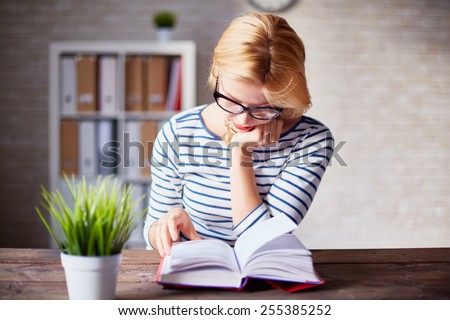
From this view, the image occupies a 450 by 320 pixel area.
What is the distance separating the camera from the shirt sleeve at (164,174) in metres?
1.36

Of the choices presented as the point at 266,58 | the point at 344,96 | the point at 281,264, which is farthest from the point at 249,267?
the point at 344,96

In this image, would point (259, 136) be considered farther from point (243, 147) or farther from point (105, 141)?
point (105, 141)

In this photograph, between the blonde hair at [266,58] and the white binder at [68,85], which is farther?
the white binder at [68,85]

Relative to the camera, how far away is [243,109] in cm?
118

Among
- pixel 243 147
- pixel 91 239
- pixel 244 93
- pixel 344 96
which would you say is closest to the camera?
pixel 91 239

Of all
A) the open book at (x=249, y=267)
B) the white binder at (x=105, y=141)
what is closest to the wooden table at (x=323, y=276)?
the open book at (x=249, y=267)

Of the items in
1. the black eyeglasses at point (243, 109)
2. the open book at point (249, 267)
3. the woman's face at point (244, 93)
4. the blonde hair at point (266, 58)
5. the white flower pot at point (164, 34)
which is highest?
the blonde hair at point (266, 58)

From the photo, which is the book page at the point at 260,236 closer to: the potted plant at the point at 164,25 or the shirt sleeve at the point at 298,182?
the shirt sleeve at the point at 298,182

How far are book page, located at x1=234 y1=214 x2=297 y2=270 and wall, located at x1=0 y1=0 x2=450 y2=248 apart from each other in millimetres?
2241

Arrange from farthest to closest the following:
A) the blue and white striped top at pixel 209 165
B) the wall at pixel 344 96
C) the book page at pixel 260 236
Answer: the wall at pixel 344 96 < the blue and white striped top at pixel 209 165 < the book page at pixel 260 236

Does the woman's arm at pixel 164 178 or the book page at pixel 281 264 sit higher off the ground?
the book page at pixel 281 264

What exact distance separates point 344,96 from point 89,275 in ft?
8.79
